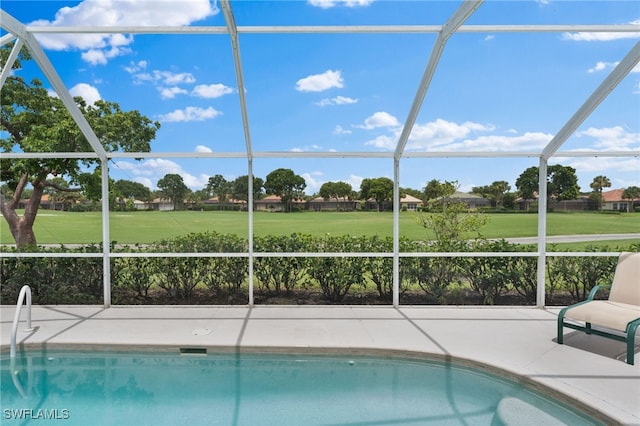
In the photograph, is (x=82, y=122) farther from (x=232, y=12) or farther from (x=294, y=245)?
(x=294, y=245)

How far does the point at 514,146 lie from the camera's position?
6566 millimetres

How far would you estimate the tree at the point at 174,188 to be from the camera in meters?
7.01

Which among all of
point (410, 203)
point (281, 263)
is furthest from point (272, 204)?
point (410, 203)

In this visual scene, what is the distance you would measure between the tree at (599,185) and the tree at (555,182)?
321mm

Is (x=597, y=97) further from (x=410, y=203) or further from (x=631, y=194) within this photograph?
(x=410, y=203)

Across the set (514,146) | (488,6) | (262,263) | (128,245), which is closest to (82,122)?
(128,245)

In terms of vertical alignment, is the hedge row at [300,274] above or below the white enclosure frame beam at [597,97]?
below

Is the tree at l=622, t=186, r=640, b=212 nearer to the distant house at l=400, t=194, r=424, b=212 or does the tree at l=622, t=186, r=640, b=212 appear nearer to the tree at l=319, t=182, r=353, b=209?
the distant house at l=400, t=194, r=424, b=212

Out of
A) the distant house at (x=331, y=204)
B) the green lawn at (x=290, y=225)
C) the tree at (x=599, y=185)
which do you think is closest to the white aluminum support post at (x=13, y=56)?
the green lawn at (x=290, y=225)

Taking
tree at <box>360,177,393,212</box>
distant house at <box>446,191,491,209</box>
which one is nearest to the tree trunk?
tree at <box>360,177,393,212</box>

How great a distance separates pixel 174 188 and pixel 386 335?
4383 mm

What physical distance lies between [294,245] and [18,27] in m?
4.64

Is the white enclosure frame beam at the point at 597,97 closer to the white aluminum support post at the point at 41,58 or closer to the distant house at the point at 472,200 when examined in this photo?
the distant house at the point at 472,200

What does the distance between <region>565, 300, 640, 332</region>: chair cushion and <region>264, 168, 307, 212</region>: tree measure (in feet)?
14.2
